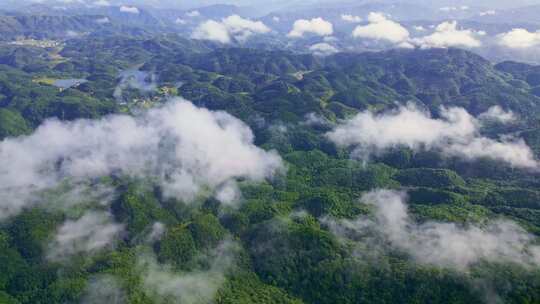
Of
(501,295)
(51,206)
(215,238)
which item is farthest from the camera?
(51,206)

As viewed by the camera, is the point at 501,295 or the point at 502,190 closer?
the point at 501,295

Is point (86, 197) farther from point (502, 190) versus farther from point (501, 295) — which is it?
point (502, 190)

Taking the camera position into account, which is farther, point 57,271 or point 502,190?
point 502,190

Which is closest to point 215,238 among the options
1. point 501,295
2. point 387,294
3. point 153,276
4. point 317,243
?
point 153,276

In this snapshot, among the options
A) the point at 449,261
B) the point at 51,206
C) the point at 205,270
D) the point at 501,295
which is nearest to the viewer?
the point at 501,295

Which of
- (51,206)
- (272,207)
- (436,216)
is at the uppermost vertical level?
(436,216)

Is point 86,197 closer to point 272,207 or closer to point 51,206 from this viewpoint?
point 51,206

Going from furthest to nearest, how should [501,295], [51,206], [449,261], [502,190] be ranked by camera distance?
[502,190]
[51,206]
[449,261]
[501,295]

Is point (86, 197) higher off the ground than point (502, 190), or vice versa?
point (502, 190)

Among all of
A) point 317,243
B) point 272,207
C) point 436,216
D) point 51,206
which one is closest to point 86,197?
point 51,206

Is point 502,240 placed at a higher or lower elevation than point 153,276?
higher
